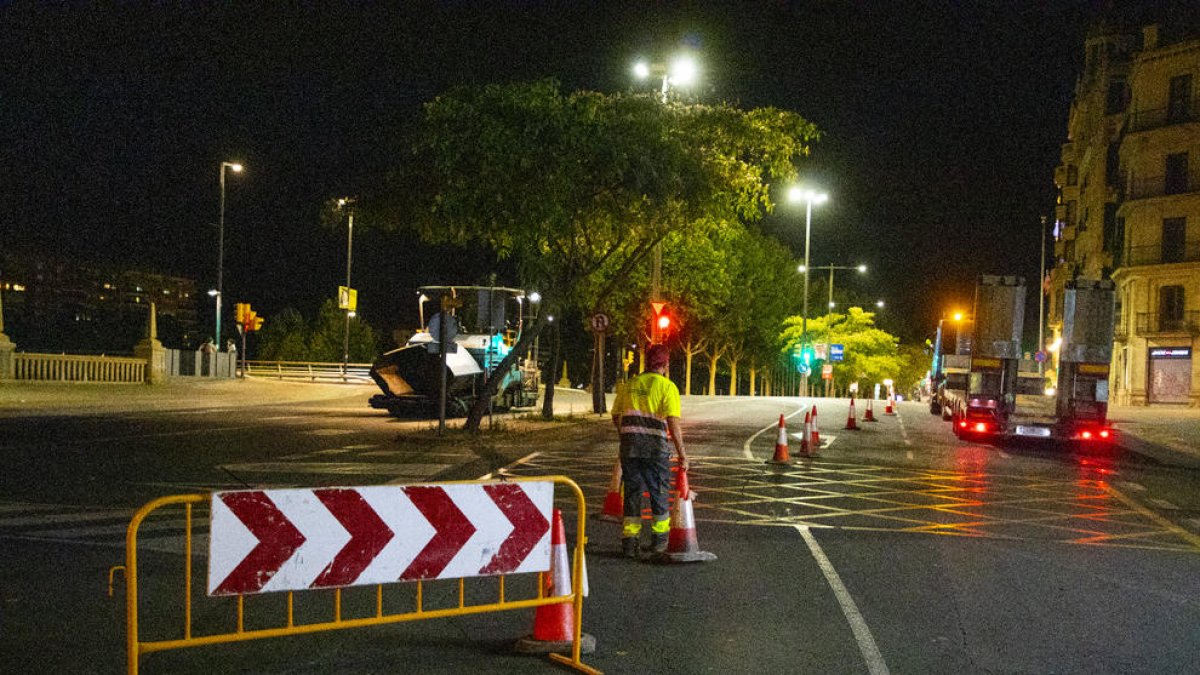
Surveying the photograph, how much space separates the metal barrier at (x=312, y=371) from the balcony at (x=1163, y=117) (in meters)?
38.4

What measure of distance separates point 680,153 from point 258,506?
15261 mm

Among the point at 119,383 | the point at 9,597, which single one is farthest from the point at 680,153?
the point at 119,383

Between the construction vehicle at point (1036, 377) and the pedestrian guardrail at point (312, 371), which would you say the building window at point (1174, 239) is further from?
the pedestrian guardrail at point (312, 371)

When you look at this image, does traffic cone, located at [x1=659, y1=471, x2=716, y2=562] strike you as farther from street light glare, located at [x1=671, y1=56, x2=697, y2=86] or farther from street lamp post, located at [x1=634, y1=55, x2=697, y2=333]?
street light glare, located at [x1=671, y1=56, x2=697, y2=86]

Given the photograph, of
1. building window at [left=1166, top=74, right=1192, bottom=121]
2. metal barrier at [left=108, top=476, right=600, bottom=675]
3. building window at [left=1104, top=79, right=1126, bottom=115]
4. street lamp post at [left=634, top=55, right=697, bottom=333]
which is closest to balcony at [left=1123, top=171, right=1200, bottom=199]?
building window at [left=1166, top=74, right=1192, bottom=121]

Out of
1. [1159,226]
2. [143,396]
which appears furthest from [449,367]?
[1159,226]

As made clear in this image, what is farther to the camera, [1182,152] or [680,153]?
[1182,152]

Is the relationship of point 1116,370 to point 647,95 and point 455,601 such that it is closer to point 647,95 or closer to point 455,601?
point 647,95

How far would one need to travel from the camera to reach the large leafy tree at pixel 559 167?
696 inches

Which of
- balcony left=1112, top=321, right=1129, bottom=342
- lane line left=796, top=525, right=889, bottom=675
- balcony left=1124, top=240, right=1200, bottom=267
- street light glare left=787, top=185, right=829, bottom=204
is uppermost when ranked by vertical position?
street light glare left=787, top=185, right=829, bottom=204

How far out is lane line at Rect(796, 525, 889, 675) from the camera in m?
5.70

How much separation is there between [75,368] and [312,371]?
2084 cm

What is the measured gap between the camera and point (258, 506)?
4.97 m

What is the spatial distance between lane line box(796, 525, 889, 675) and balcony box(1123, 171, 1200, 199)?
45341 millimetres
